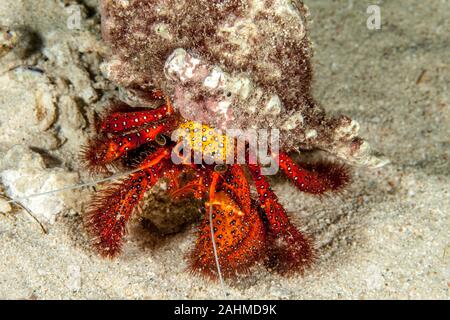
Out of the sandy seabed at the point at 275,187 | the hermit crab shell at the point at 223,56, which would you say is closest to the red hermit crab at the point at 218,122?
the hermit crab shell at the point at 223,56

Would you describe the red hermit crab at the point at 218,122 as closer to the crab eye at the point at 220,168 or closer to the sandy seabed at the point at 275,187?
the crab eye at the point at 220,168

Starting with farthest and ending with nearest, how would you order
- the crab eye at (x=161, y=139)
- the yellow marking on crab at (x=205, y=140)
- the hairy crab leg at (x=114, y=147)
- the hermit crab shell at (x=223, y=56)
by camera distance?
1. the hairy crab leg at (x=114, y=147)
2. the crab eye at (x=161, y=139)
3. the yellow marking on crab at (x=205, y=140)
4. the hermit crab shell at (x=223, y=56)

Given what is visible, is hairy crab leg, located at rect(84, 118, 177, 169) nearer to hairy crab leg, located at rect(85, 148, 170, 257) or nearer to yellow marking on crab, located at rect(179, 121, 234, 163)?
hairy crab leg, located at rect(85, 148, 170, 257)

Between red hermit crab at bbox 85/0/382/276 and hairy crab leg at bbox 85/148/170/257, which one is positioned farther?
hairy crab leg at bbox 85/148/170/257

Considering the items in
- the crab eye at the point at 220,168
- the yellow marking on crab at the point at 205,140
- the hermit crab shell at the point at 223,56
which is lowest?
the crab eye at the point at 220,168

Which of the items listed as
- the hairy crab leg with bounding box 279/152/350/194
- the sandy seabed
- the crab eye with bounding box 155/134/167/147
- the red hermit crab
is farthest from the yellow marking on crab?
the sandy seabed

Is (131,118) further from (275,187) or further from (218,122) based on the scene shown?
(275,187)

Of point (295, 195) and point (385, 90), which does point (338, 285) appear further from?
point (385, 90)
